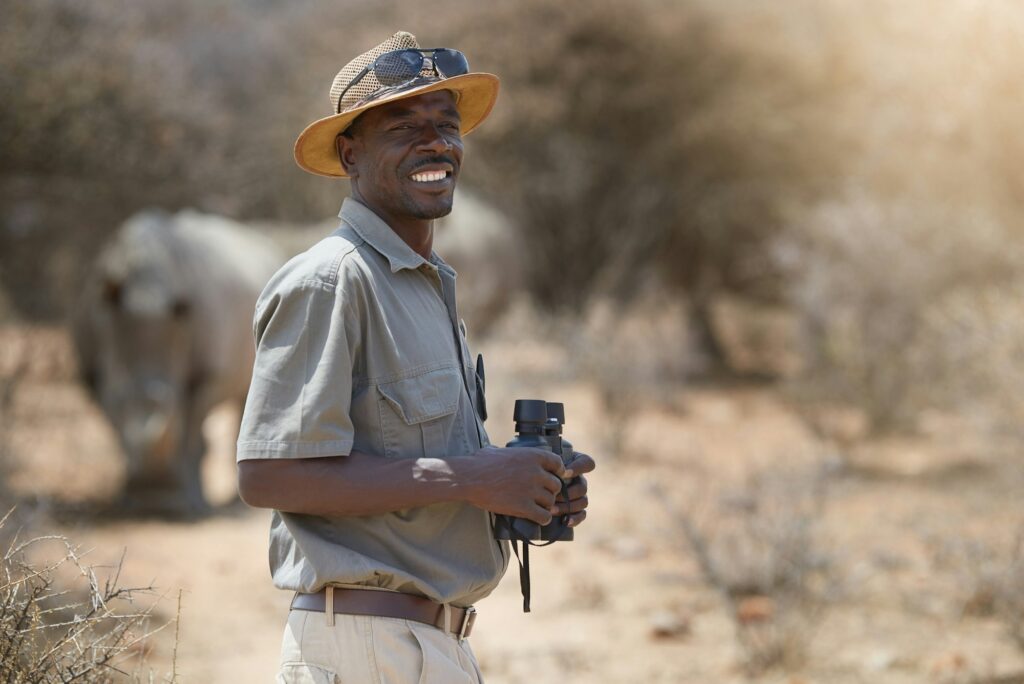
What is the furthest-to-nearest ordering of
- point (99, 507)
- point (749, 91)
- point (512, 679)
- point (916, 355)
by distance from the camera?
point (749, 91) < point (916, 355) < point (99, 507) < point (512, 679)

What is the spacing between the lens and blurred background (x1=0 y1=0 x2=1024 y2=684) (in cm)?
645

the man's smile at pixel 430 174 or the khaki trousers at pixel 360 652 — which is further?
the man's smile at pixel 430 174

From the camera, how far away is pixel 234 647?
6332mm

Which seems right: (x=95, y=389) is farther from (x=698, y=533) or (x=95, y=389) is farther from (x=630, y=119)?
(x=630, y=119)

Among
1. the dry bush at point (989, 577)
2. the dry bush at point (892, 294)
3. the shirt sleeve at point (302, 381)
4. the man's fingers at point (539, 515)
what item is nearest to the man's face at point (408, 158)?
the shirt sleeve at point (302, 381)

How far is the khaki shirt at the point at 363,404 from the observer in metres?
2.43

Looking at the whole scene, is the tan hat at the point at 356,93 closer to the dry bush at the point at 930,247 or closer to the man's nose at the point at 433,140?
the man's nose at the point at 433,140

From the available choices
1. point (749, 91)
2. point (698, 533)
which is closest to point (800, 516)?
point (698, 533)

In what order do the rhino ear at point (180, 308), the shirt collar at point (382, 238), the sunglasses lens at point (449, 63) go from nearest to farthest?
the shirt collar at point (382, 238) < the sunglasses lens at point (449, 63) < the rhino ear at point (180, 308)

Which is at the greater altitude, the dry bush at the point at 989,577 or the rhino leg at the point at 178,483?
the dry bush at the point at 989,577

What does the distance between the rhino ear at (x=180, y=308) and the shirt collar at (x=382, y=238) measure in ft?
21.6

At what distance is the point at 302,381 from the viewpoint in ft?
8.02

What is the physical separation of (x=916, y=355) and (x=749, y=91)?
6672 mm

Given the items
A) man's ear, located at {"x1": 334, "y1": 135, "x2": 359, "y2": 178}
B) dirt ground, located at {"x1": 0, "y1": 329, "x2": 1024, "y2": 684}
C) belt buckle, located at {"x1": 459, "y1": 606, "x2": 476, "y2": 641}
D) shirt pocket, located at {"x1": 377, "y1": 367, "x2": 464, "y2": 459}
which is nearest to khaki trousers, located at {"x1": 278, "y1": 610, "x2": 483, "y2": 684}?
belt buckle, located at {"x1": 459, "y1": 606, "x2": 476, "y2": 641}
